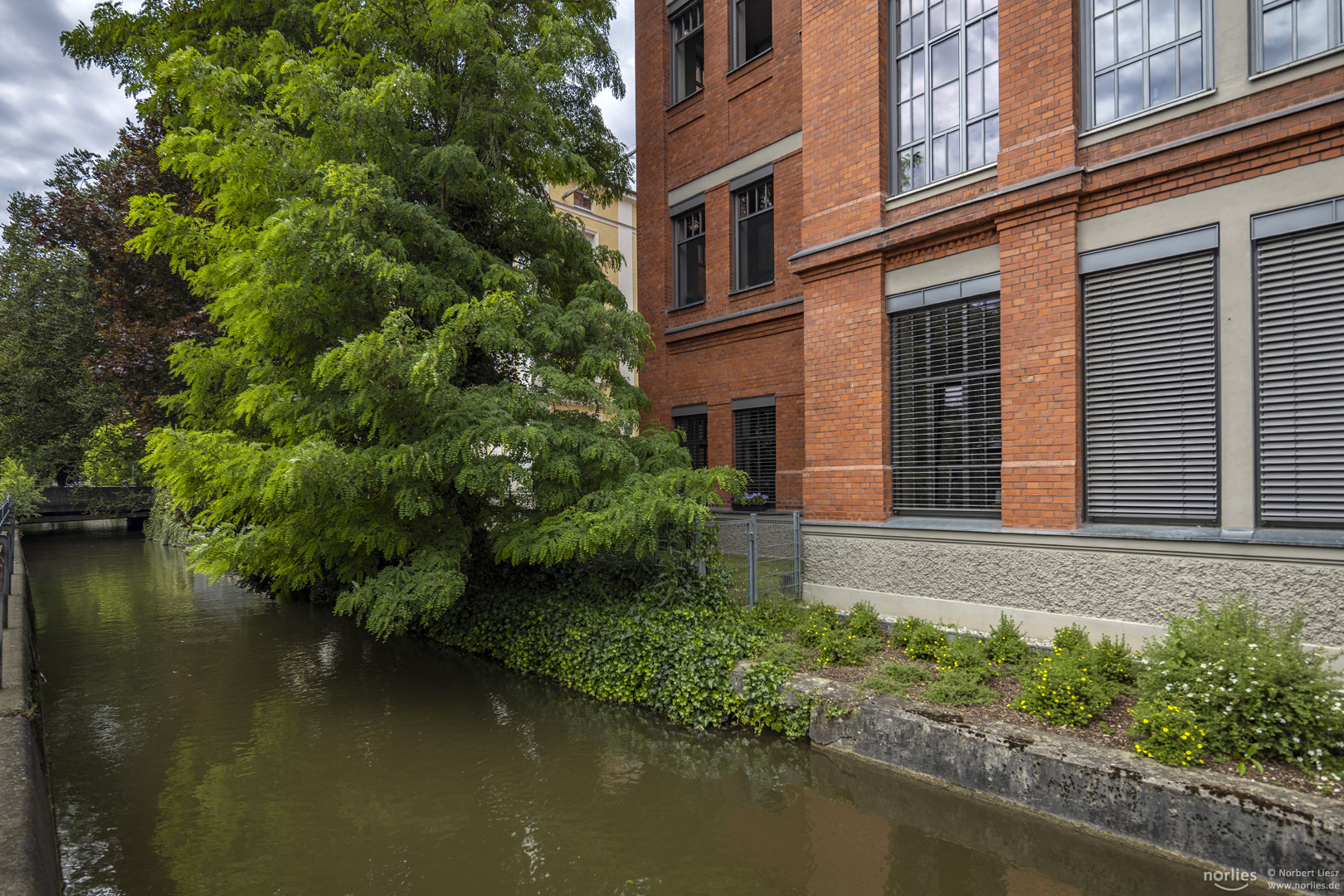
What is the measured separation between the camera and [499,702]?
303 inches

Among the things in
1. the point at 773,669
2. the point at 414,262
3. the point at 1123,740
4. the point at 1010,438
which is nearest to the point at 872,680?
the point at 773,669

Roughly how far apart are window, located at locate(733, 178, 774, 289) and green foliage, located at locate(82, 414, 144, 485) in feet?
52.2

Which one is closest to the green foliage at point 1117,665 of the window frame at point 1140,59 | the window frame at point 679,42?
the window frame at point 1140,59

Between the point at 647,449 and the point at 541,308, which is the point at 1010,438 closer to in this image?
the point at 647,449

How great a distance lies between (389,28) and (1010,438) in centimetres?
901

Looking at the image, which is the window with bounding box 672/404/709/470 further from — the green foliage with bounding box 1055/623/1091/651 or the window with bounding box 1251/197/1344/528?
the window with bounding box 1251/197/1344/528

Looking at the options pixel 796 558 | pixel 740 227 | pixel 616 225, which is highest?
pixel 616 225

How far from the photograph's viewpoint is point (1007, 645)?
6672mm

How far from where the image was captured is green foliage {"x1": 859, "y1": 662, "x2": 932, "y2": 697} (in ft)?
19.7

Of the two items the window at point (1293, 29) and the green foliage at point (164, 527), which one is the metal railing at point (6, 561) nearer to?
the window at point (1293, 29)

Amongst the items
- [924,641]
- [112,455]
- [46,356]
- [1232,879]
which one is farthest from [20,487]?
[1232,879]

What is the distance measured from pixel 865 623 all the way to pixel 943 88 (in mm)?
6538

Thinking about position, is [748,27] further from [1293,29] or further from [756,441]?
[1293,29]

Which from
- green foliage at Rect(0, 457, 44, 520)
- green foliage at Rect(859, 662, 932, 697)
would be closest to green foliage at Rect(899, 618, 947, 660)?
green foliage at Rect(859, 662, 932, 697)
